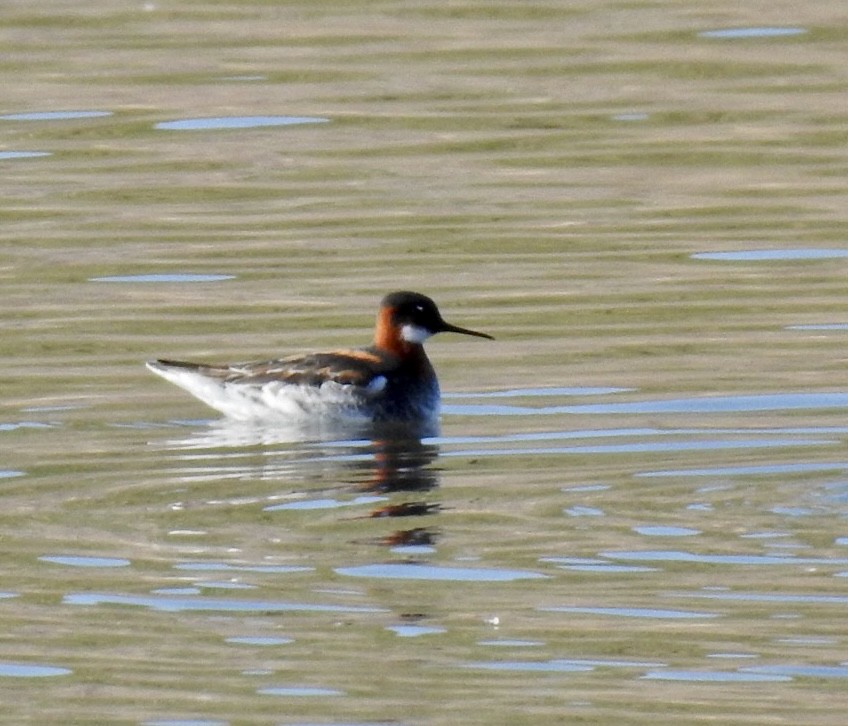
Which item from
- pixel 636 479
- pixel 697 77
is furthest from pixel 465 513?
pixel 697 77

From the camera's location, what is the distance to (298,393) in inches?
547

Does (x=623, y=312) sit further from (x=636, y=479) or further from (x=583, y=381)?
(x=636, y=479)

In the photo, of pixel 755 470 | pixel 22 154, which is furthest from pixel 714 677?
pixel 22 154

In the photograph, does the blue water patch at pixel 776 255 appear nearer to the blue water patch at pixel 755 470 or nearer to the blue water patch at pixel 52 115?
the blue water patch at pixel 755 470

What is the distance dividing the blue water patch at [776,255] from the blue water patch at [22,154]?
567 centimetres

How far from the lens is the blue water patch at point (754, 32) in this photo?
2300 cm

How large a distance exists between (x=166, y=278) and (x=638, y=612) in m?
7.68

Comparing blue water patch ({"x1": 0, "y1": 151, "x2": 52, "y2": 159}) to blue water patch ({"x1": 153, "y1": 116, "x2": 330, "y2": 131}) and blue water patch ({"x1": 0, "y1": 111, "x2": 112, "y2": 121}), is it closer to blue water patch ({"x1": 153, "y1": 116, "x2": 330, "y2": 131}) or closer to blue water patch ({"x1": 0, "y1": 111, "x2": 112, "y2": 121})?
blue water patch ({"x1": 0, "y1": 111, "x2": 112, "y2": 121})

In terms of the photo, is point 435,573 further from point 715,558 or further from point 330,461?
point 330,461

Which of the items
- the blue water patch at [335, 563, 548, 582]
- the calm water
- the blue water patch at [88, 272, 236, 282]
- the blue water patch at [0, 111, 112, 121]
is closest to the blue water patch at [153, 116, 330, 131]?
the calm water

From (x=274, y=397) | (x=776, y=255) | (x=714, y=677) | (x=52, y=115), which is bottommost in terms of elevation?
(x=714, y=677)

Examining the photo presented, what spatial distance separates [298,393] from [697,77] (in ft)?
28.9

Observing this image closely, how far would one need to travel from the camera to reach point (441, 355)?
51.7 feet

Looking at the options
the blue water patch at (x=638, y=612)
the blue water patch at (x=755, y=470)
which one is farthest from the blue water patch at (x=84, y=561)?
the blue water patch at (x=755, y=470)
